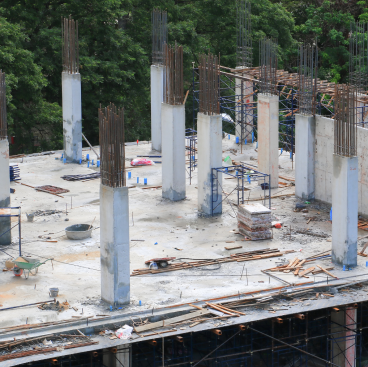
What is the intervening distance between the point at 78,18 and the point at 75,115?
1029 cm

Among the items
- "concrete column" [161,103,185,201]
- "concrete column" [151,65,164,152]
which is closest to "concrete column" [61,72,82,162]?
"concrete column" [151,65,164,152]

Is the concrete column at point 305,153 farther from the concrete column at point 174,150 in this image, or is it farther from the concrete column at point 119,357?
the concrete column at point 119,357

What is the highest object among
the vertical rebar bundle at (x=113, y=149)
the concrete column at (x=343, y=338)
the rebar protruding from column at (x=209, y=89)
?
the rebar protruding from column at (x=209, y=89)

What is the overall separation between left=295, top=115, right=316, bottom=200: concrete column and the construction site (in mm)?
53

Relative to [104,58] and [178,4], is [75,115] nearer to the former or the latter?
[104,58]

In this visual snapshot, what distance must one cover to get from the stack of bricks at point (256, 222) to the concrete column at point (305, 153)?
5290 mm

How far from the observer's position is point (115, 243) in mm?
25953

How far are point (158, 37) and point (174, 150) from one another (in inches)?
456

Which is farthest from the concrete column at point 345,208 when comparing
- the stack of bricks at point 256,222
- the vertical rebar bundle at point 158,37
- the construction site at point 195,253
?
the vertical rebar bundle at point 158,37

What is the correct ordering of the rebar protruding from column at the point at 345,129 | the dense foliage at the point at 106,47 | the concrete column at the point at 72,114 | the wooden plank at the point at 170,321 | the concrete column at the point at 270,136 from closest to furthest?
1. the wooden plank at the point at 170,321
2. the rebar protruding from column at the point at 345,129
3. the concrete column at the point at 270,136
4. the concrete column at the point at 72,114
5. the dense foliage at the point at 106,47

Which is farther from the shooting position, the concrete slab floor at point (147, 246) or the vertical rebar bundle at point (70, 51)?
the vertical rebar bundle at point (70, 51)

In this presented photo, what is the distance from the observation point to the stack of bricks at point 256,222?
32.5 m

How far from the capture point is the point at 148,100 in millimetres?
56500

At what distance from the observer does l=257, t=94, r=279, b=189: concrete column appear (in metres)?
39.8
